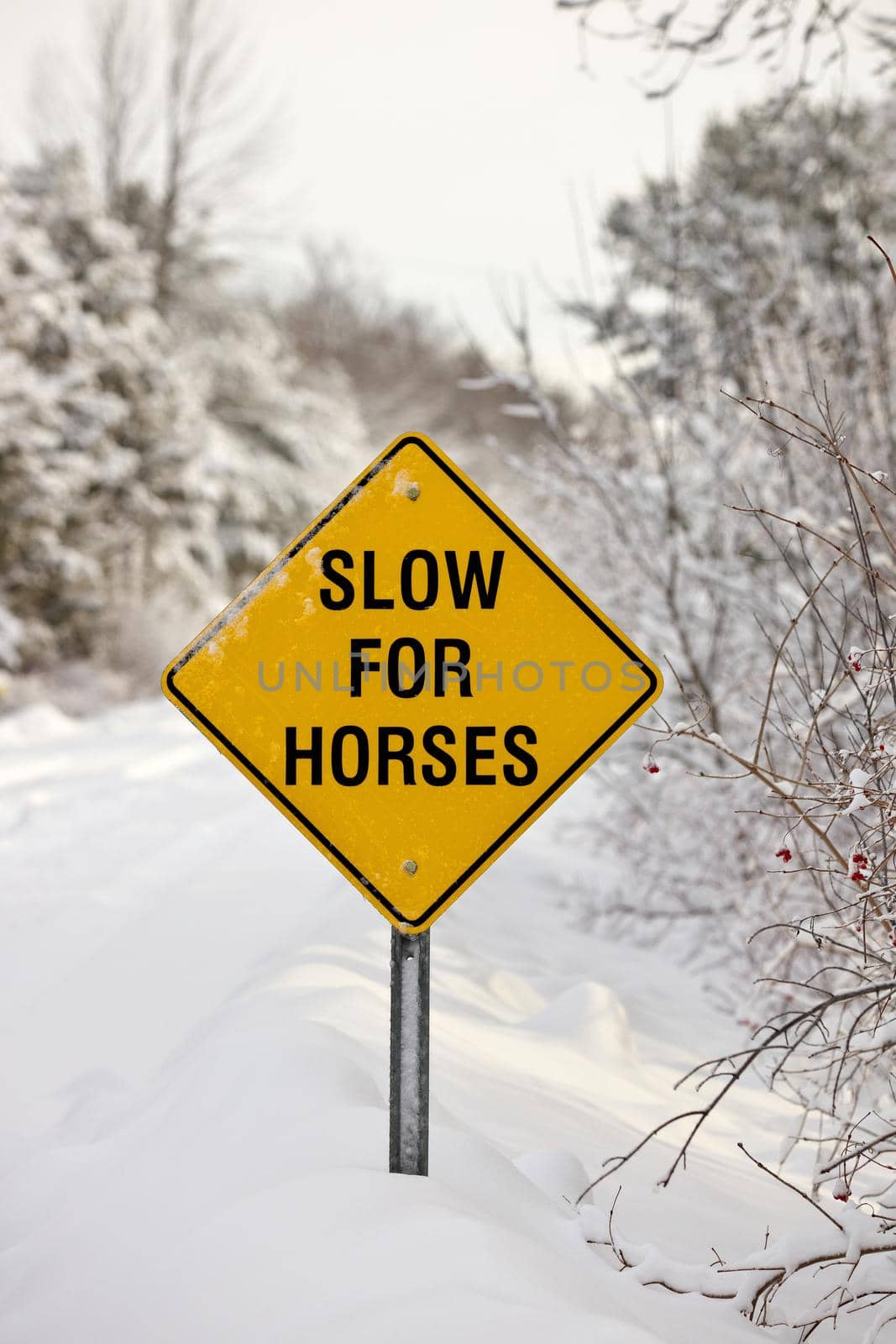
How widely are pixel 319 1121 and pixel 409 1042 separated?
0.60 m

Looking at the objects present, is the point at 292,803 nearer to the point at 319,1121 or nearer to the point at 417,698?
the point at 417,698

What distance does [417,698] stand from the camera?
2162 millimetres

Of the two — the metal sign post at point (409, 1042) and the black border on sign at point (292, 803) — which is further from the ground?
the black border on sign at point (292, 803)

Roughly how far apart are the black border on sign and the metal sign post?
0.05 m

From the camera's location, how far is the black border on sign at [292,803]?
216cm

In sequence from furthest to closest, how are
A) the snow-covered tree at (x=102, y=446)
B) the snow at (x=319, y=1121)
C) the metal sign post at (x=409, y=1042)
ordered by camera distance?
the snow-covered tree at (x=102, y=446), the metal sign post at (x=409, y=1042), the snow at (x=319, y=1121)

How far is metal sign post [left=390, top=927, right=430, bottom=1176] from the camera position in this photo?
2.14 meters

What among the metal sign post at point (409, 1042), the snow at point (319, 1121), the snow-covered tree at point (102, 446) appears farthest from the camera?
the snow-covered tree at point (102, 446)

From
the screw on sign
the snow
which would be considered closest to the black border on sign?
the screw on sign

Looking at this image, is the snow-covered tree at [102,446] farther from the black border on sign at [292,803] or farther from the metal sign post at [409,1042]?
the metal sign post at [409,1042]

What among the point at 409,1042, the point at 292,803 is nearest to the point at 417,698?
the point at 292,803

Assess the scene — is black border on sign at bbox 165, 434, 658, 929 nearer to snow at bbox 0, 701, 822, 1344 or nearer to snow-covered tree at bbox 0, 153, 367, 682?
snow at bbox 0, 701, 822, 1344

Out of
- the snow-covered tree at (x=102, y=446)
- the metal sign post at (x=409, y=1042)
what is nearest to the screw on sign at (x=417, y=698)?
the metal sign post at (x=409, y=1042)

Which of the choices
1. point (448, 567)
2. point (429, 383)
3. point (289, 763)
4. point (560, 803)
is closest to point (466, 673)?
point (448, 567)
